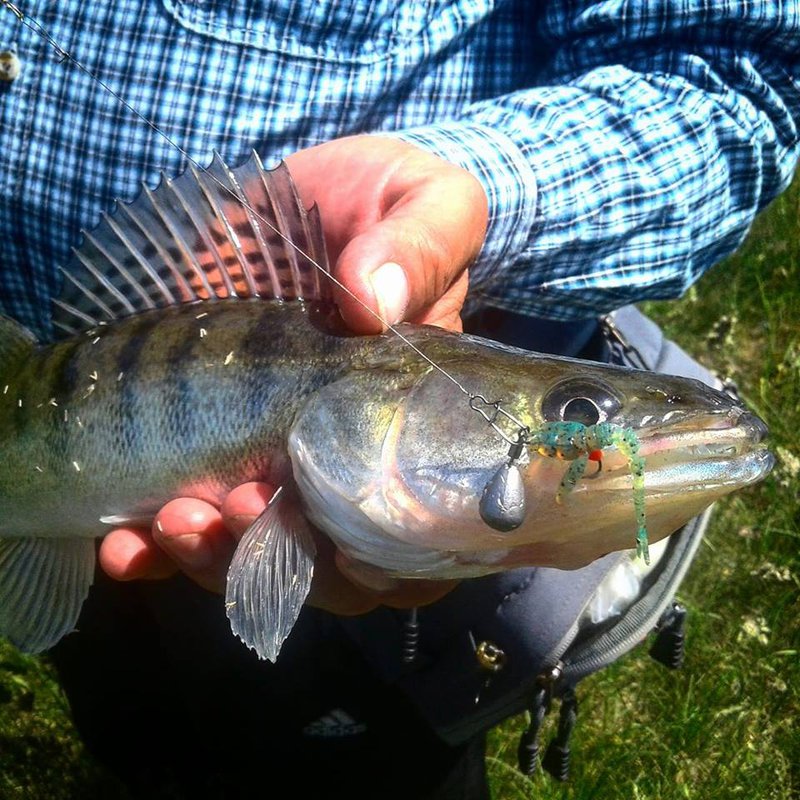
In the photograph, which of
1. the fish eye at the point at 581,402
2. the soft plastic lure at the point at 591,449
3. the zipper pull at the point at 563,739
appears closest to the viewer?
the soft plastic lure at the point at 591,449

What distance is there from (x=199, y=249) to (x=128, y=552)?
0.71m

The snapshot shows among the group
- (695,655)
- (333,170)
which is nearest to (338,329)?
(333,170)

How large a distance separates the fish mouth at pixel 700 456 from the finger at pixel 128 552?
1.11 meters

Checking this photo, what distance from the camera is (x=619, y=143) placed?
8.27 ft

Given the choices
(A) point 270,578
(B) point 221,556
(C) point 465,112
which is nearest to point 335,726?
(B) point 221,556

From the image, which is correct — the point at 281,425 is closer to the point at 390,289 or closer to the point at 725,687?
the point at 390,289

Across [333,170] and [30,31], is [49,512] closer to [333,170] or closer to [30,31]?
[333,170]

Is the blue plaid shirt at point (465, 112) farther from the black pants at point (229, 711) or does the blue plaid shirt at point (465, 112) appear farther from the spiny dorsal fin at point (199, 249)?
the black pants at point (229, 711)

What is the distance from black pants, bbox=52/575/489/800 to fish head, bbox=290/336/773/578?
879 mm

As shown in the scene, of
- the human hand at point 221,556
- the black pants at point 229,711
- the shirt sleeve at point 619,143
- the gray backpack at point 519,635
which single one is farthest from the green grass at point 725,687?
the shirt sleeve at point 619,143

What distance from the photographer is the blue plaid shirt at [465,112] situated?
2416 mm

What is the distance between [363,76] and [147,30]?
561 mm

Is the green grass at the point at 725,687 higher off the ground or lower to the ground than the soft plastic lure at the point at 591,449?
lower

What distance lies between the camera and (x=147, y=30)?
2.41 m
